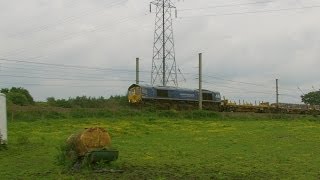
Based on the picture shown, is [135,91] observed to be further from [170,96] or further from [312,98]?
[312,98]

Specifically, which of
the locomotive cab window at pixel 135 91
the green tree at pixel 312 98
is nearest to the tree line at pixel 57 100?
the locomotive cab window at pixel 135 91

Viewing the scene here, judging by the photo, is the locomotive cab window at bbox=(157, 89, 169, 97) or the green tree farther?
the green tree

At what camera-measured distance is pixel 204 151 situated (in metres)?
18.9

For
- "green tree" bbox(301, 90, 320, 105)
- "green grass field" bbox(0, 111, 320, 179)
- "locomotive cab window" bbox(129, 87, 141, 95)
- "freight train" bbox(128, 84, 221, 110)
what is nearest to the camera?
"green grass field" bbox(0, 111, 320, 179)

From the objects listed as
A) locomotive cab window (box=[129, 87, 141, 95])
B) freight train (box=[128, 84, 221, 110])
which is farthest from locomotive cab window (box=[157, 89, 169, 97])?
locomotive cab window (box=[129, 87, 141, 95])

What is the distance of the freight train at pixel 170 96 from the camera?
5216cm

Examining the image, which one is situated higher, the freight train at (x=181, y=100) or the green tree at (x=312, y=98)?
the green tree at (x=312, y=98)

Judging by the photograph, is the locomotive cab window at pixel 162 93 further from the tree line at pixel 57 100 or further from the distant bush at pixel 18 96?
the distant bush at pixel 18 96

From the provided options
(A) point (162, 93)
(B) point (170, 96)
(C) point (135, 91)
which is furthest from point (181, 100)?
(C) point (135, 91)

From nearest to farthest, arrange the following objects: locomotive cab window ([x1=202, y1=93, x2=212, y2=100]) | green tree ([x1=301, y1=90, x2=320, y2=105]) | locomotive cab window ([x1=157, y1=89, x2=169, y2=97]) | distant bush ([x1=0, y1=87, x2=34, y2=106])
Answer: distant bush ([x1=0, y1=87, x2=34, y2=106])
locomotive cab window ([x1=157, y1=89, x2=169, y2=97])
locomotive cab window ([x1=202, y1=93, x2=212, y2=100])
green tree ([x1=301, y1=90, x2=320, y2=105])

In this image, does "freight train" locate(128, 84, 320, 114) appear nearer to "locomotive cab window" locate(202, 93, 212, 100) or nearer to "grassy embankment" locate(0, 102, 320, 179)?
"locomotive cab window" locate(202, 93, 212, 100)

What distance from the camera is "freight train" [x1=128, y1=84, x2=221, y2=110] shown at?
5216 cm

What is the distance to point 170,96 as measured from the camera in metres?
54.0

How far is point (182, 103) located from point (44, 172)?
42179 mm
